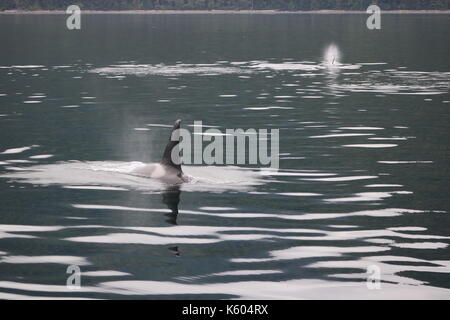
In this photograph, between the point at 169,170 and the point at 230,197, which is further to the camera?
the point at 169,170

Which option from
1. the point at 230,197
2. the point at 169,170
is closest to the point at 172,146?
the point at 169,170

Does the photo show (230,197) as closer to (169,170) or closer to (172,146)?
(172,146)

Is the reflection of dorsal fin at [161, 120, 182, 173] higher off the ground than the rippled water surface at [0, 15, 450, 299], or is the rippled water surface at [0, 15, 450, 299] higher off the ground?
the reflection of dorsal fin at [161, 120, 182, 173]

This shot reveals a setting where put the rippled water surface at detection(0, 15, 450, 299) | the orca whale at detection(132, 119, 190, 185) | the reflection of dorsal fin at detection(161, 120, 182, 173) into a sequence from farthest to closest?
the orca whale at detection(132, 119, 190, 185) → the reflection of dorsal fin at detection(161, 120, 182, 173) → the rippled water surface at detection(0, 15, 450, 299)

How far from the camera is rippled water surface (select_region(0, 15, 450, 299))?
18172 millimetres

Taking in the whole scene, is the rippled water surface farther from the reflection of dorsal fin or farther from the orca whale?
the reflection of dorsal fin

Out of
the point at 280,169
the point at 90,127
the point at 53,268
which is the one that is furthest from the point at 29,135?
the point at 53,268

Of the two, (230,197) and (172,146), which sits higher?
(172,146)

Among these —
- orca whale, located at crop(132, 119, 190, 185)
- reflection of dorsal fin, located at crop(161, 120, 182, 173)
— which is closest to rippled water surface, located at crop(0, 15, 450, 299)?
orca whale, located at crop(132, 119, 190, 185)

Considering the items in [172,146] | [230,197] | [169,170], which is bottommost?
[230,197]

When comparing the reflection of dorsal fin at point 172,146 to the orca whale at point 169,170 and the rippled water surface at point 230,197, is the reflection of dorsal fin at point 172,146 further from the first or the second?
the rippled water surface at point 230,197

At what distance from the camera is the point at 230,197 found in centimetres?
2573

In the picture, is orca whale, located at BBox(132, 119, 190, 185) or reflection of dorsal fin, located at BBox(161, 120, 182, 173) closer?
reflection of dorsal fin, located at BBox(161, 120, 182, 173)

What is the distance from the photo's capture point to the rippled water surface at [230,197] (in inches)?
715
